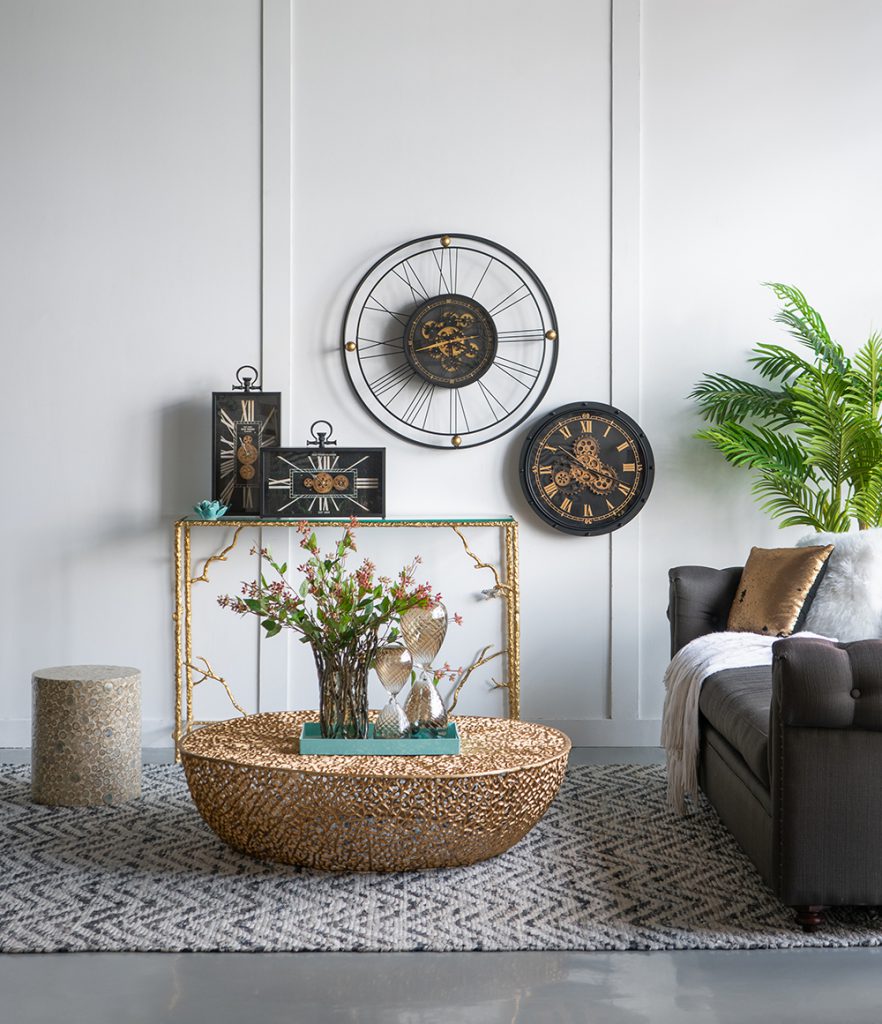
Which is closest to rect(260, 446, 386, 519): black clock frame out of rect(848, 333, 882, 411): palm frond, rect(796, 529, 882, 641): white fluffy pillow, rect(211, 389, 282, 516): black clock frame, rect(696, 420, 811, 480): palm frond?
rect(211, 389, 282, 516): black clock frame

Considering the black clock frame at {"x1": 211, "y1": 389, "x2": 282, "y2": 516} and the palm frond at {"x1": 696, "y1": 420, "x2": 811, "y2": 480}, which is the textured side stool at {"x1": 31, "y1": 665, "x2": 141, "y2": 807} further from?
the palm frond at {"x1": 696, "y1": 420, "x2": 811, "y2": 480}

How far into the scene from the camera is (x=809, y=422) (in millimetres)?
4055

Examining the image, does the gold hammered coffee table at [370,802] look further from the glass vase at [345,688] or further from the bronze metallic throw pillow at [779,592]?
the bronze metallic throw pillow at [779,592]

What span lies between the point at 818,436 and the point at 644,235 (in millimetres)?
1090

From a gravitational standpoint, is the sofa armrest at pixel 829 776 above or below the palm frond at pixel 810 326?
below

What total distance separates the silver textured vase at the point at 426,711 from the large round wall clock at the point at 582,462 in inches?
61.5

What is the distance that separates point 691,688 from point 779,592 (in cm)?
50

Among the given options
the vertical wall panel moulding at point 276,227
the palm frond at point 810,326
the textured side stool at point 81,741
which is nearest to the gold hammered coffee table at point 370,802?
the textured side stool at point 81,741

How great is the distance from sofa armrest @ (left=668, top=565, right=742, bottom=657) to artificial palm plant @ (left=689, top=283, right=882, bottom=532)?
519mm

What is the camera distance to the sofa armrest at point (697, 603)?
3861 mm

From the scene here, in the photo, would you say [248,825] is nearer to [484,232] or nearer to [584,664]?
[584,664]

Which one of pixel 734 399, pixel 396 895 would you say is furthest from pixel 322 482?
pixel 396 895

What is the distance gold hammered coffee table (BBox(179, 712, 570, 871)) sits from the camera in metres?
2.69

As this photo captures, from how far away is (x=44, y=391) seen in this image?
440cm
